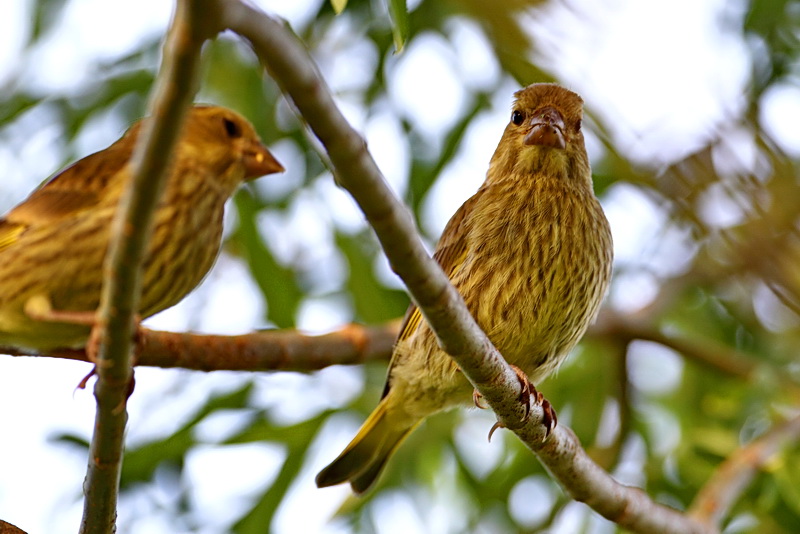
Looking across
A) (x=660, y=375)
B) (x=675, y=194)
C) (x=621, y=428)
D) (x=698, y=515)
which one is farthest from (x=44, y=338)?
(x=660, y=375)

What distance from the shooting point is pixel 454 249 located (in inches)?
146

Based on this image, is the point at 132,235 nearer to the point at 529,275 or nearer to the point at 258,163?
the point at 258,163

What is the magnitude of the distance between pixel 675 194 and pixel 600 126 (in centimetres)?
44

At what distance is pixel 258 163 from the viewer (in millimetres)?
3336

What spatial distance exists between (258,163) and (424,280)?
48.6 inches

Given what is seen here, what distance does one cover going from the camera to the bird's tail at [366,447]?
3.98 m

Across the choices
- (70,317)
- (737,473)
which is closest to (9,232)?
(70,317)

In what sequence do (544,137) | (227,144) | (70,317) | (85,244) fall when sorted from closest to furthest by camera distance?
(70,317) < (85,244) < (227,144) < (544,137)

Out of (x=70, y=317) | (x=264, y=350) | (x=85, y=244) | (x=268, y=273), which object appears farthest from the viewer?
(x=268, y=273)

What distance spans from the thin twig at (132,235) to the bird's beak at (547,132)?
1793 mm

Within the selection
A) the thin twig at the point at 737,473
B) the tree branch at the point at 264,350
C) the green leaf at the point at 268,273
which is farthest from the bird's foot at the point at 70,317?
the thin twig at the point at 737,473

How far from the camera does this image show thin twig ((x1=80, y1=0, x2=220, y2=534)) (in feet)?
5.21

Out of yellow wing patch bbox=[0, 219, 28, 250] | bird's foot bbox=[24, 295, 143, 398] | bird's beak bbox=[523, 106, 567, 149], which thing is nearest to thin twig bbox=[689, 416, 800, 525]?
bird's beak bbox=[523, 106, 567, 149]

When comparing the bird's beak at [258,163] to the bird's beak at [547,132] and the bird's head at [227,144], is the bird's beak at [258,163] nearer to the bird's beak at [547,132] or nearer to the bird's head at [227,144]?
the bird's head at [227,144]
